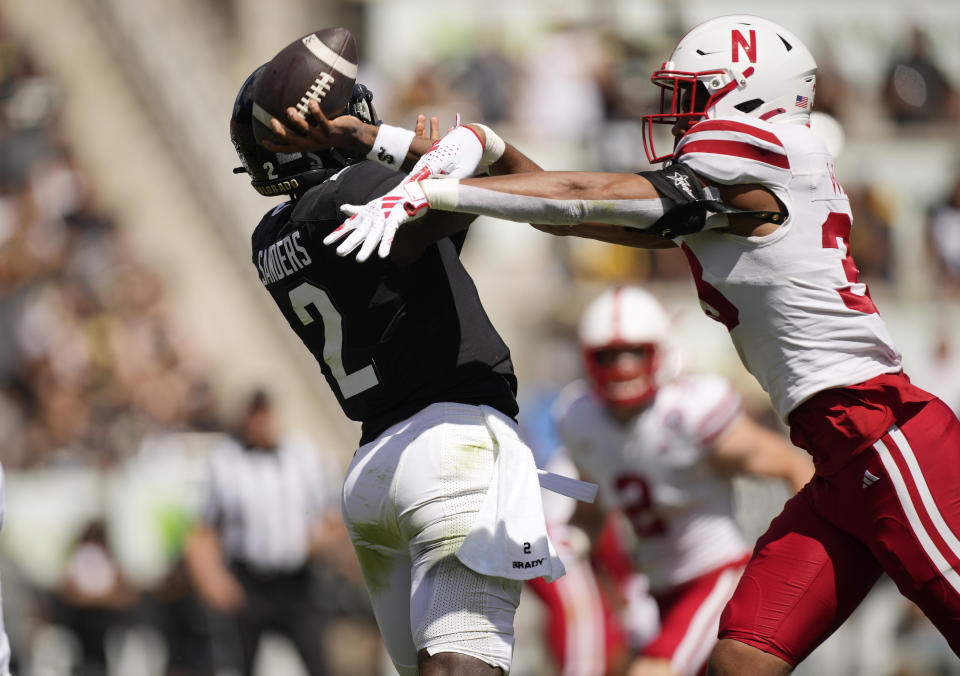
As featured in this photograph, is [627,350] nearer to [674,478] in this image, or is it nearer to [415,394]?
[674,478]

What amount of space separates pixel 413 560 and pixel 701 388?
8.44ft

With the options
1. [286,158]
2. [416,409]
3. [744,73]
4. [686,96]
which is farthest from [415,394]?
[744,73]

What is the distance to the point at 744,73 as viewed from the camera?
4.22 meters

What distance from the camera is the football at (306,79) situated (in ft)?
13.3

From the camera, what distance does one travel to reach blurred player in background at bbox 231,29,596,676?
4.03 metres

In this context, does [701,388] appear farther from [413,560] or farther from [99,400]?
[99,400]

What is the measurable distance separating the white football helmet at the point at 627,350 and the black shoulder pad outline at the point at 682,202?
2549 mm

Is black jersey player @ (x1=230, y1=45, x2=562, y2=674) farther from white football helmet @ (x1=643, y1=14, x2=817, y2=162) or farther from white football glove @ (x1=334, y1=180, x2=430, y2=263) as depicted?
white football helmet @ (x1=643, y1=14, x2=817, y2=162)

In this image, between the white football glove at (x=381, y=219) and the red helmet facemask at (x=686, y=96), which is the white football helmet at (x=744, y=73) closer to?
the red helmet facemask at (x=686, y=96)

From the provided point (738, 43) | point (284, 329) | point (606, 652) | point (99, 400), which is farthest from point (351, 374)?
point (284, 329)

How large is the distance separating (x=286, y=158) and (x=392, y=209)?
726mm

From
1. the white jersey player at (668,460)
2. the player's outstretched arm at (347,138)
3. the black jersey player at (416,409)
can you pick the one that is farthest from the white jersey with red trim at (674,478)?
the player's outstretched arm at (347,138)

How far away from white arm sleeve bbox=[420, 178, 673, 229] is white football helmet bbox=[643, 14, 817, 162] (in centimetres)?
55

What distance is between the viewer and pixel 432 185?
3754 millimetres
